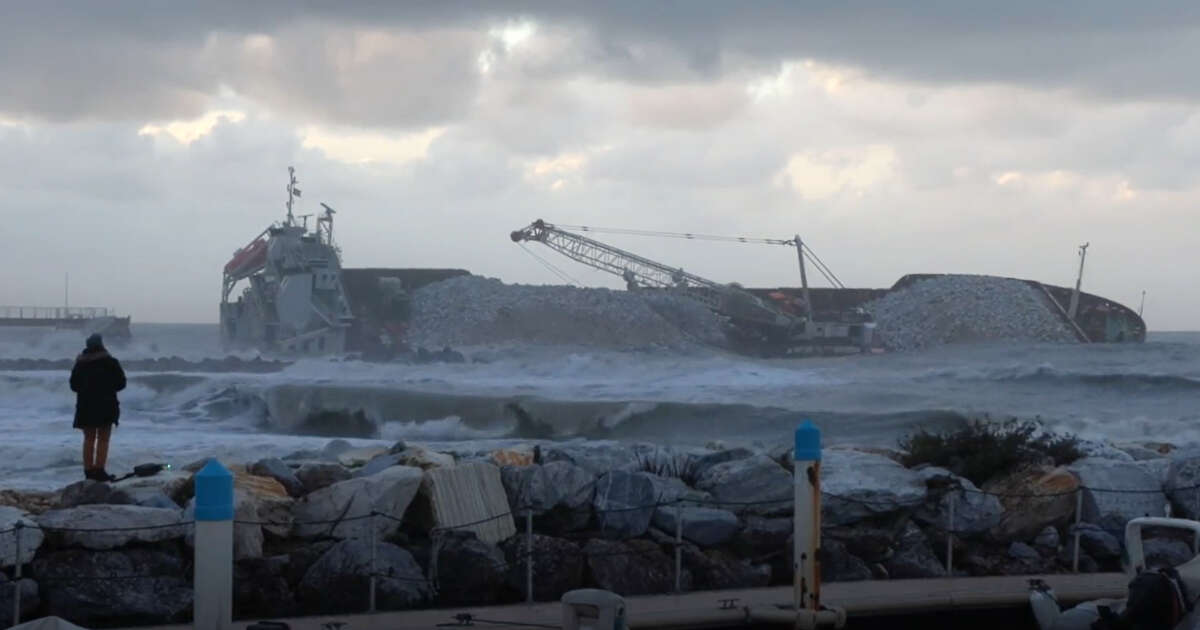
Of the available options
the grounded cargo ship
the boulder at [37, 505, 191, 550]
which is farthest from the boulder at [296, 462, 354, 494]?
the grounded cargo ship

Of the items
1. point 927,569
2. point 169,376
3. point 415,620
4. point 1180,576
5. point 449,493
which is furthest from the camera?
point 169,376

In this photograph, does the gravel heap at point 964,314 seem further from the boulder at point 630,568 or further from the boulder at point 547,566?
the boulder at point 547,566

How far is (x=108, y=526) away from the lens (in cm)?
776

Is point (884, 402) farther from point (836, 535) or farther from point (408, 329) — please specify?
point (408, 329)

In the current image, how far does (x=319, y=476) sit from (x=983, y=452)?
16.7 feet

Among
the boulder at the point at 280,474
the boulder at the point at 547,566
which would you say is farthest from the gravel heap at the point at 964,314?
the boulder at the point at 547,566

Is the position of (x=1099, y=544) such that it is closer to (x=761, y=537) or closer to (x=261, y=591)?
(x=761, y=537)

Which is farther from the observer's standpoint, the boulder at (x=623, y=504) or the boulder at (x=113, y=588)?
the boulder at (x=623, y=504)

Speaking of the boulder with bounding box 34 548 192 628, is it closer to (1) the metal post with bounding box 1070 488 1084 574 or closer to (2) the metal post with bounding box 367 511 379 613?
(2) the metal post with bounding box 367 511 379 613

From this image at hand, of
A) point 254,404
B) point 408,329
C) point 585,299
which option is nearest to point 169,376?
point 254,404

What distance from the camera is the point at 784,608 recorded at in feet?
25.0

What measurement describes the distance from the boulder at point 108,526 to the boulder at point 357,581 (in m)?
0.73

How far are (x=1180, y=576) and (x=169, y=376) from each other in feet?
134

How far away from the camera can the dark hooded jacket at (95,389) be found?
10461 mm
